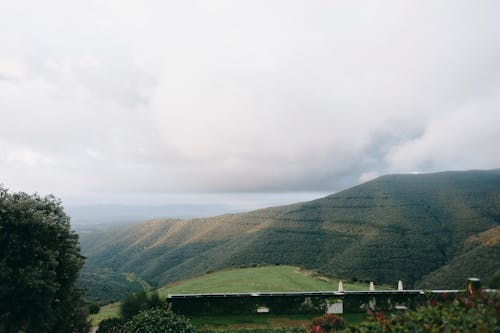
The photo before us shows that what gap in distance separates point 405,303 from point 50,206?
19.4 meters

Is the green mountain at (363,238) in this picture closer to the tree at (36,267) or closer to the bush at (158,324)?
the bush at (158,324)

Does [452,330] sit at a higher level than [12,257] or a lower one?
lower

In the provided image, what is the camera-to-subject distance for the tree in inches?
532

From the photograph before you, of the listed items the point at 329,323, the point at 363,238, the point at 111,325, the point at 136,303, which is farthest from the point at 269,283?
the point at 363,238

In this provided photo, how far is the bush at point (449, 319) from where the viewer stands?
21.7ft

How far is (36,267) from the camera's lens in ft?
44.9

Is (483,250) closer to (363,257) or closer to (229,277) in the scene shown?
(363,257)

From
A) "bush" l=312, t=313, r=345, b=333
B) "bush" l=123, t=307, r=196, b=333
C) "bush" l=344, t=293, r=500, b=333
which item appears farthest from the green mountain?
"bush" l=344, t=293, r=500, b=333

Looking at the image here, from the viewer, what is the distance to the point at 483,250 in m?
68.3

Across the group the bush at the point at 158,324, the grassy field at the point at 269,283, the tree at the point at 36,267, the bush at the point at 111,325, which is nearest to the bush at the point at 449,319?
the bush at the point at 158,324

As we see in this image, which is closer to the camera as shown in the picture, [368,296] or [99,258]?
[368,296]

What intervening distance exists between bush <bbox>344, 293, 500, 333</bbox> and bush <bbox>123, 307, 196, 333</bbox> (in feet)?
21.3

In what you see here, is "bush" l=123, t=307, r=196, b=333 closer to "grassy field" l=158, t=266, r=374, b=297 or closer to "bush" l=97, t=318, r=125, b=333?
"bush" l=97, t=318, r=125, b=333

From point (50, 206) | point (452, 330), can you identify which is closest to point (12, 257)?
point (50, 206)
